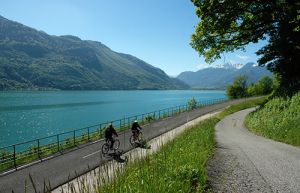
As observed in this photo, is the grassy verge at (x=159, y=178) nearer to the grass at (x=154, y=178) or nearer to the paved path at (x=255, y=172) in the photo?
the grass at (x=154, y=178)

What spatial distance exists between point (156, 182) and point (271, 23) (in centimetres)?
2910

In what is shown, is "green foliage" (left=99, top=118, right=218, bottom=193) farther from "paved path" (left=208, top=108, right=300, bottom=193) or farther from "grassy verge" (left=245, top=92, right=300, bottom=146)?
"grassy verge" (left=245, top=92, right=300, bottom=146)

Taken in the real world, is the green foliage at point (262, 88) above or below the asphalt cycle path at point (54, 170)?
above

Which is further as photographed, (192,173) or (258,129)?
(258,129)

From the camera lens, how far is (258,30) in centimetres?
3181

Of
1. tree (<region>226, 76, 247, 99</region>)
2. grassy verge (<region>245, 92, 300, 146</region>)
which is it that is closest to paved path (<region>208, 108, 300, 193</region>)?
grassy verge (<region>245, 92, 300, 146</region>)

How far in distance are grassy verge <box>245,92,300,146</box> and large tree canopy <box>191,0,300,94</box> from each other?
2180 mm

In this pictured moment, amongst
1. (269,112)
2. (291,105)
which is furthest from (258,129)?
(291,105)

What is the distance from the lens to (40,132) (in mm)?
75812

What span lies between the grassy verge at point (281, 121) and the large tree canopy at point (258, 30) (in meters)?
2.18

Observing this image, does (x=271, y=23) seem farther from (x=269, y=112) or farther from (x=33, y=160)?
(x=33, y=160)

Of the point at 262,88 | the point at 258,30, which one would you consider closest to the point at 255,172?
the point at 258,30

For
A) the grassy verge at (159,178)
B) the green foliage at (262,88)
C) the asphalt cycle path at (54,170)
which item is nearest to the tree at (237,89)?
the green foliage at (262,88)

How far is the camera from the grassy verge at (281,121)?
66.6 ft
